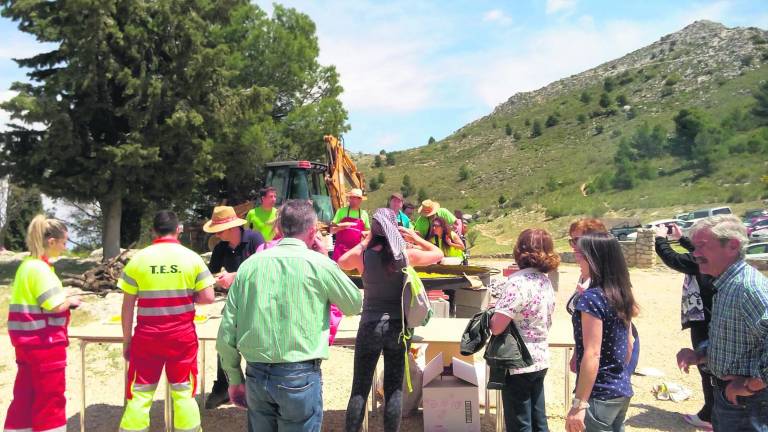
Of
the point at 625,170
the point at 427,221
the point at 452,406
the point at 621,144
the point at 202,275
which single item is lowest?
the point at 452,406

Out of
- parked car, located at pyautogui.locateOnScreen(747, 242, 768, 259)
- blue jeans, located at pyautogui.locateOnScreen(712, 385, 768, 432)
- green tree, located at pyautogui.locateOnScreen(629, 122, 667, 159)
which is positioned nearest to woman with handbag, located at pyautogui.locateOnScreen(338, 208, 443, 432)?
blue jeans, located at pyautogui.locateOnScreen(712, 385, 768, 432)

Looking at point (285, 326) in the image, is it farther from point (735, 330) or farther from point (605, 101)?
point (605, 101)

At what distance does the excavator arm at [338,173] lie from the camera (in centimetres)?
1572

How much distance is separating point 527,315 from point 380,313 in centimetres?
89

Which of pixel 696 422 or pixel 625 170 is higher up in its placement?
pixel 625 170

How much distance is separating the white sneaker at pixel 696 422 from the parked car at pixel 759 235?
1700cm

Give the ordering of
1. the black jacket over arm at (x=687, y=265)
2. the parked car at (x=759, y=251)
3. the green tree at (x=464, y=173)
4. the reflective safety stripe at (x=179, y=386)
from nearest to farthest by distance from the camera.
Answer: the reflective safety stripe at (x=179, y=386), the black jacket over arm at (x=687, y=265), the parked car at (x=759, y=251), the green tree at (x=464, y=173)

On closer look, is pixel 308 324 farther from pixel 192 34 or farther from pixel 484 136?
pixel 484 136

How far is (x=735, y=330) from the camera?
97.9 inches

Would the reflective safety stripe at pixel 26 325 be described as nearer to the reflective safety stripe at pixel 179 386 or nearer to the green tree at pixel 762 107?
the reflective safety stripe at pixel 179 386

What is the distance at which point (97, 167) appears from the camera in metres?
15.9

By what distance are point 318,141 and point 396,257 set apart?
22.1 m

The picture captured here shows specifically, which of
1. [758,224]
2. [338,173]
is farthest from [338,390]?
[758,224]

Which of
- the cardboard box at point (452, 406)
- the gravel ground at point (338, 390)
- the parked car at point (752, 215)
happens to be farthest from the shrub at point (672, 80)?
the cardboard box at point (452, 406)
